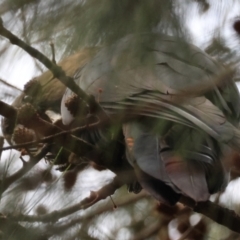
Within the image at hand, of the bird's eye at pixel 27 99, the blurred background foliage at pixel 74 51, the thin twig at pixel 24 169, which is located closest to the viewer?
the blurred background foliage at pixel 74 51

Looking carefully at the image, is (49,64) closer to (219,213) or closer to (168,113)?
(168,113)

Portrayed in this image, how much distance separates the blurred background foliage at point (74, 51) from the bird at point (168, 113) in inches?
2.6

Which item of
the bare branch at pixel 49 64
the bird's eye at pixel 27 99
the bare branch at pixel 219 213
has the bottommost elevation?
the bare branch at pixel 219 213

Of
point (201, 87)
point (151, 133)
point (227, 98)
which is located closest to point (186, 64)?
point (201, 87)

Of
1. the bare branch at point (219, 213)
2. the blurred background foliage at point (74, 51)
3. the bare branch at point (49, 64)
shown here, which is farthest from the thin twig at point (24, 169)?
the bare branch at point (219, 213)

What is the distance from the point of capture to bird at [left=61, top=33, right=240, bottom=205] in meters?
1.37

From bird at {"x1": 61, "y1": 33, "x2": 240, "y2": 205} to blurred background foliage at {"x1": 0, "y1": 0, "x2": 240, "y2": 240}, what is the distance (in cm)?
7

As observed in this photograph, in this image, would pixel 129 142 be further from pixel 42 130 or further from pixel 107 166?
pixel 42 130

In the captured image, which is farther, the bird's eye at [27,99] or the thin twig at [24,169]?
the bird's eye at [27,99]

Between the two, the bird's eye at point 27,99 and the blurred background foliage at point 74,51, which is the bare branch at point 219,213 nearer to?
the blurred background foliage at point 74,51

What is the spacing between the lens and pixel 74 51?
1.26 metres

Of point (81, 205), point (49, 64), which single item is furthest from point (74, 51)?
point (81, 205)

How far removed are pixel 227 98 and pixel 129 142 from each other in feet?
1.25

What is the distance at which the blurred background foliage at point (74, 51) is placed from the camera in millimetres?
1184
